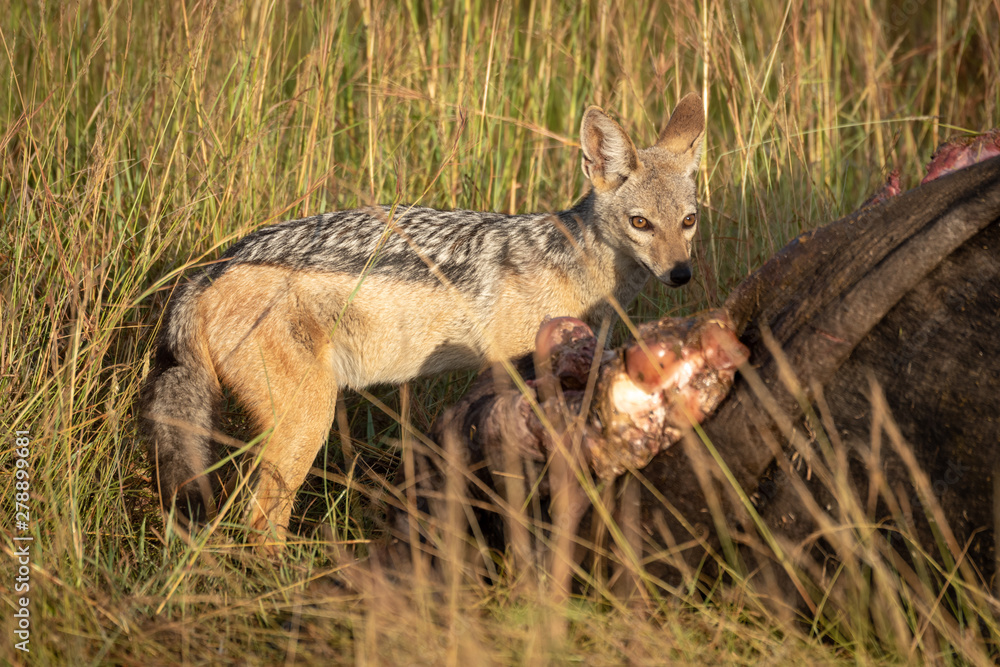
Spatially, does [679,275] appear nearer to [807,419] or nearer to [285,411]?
[807,419]

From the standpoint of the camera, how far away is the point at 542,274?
12.6 ft

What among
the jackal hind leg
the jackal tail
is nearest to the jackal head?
the jackal hind leg

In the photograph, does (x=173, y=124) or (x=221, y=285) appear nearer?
(x=221, y=285)

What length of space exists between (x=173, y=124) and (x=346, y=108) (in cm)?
118

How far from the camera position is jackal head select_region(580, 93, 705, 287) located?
3768mm

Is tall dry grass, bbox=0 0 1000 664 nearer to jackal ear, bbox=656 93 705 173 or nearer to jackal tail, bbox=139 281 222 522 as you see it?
jackal tail, bbox=139 281 222 522

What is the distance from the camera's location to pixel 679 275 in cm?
359

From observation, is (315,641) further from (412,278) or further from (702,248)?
(702,248)

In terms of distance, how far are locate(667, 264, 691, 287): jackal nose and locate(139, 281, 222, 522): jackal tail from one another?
79.5 inches

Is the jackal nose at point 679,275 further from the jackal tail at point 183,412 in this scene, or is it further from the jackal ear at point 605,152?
the jackal tail at point 183,412

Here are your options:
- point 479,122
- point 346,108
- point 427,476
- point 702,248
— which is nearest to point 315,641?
point 427,476

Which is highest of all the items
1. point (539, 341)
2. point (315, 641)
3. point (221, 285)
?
point (539, 341)

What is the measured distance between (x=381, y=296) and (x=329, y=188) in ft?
4.92

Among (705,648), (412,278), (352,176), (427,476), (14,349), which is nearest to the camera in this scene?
(705,648)
